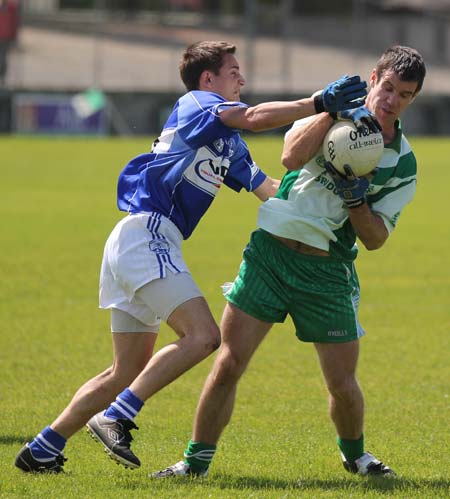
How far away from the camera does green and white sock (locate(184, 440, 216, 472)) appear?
6387 millimetres

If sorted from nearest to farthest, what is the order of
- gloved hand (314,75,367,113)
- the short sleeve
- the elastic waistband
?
gloved hand (314,75,367,113) < the elastic waistband < the short sleeve

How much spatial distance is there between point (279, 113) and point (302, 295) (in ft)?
3.32

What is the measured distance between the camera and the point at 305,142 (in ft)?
19.7

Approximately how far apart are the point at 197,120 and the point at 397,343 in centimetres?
523

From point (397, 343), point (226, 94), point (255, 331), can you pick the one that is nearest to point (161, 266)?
point (255, 331)

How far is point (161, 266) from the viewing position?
624 cm

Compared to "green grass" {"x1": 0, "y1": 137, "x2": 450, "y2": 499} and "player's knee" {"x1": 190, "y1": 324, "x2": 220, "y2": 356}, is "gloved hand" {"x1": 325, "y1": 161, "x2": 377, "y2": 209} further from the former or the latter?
"green grass" {"x1": 0, "y1": 137, "x2": 450, "y2": 499}

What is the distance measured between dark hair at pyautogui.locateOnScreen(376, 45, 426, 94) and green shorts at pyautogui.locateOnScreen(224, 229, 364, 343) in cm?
103

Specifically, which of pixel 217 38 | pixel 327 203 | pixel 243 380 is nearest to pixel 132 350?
pixel 327 203

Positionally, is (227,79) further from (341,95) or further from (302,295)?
(302,295)

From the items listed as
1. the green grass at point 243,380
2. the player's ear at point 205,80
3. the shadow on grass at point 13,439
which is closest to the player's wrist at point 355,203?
the player's ear at point 205,80

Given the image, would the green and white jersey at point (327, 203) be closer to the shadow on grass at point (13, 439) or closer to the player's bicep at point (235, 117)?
the player's bicep at point (235, 117)

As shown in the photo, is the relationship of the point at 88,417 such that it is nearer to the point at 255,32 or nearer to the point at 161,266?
the point at 161,266

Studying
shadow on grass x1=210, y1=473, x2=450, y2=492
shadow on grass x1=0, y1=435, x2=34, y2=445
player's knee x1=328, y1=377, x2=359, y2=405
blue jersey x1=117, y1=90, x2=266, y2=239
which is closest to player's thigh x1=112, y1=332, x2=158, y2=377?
blue jersey x1=117, y1=90, x2=266, y2=239
